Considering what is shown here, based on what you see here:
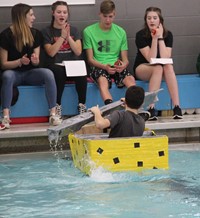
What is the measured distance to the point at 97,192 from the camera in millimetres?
5359

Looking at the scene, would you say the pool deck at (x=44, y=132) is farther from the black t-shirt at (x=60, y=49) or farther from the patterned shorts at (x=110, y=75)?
the black t-shirt at (x=60, y=49)

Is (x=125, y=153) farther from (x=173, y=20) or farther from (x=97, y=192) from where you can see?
(x=173, y=20)

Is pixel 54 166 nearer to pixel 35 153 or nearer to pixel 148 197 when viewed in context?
pixel 35 153

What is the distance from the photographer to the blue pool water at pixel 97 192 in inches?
189

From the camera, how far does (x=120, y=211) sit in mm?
4789

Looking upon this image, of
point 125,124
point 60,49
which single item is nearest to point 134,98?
point 125,124

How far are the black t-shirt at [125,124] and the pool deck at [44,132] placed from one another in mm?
1553

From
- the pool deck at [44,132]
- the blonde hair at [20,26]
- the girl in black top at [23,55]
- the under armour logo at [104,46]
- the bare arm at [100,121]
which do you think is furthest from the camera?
the under armour logo at [104,46]

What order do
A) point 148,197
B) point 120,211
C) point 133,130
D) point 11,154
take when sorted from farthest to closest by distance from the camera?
point 11,154 < point 133,130 < point 148,197 < point 120,211

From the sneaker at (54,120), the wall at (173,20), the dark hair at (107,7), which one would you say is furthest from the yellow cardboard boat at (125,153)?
the wall at (173,20)

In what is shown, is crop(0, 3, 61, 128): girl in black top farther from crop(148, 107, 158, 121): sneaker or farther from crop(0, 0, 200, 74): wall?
crop(148, 107, 158, 121): sneaker

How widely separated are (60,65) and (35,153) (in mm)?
1265

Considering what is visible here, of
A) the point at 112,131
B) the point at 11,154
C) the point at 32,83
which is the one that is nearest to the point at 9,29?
the point at 32,83

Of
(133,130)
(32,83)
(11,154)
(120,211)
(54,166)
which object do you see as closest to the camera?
(120,211)
